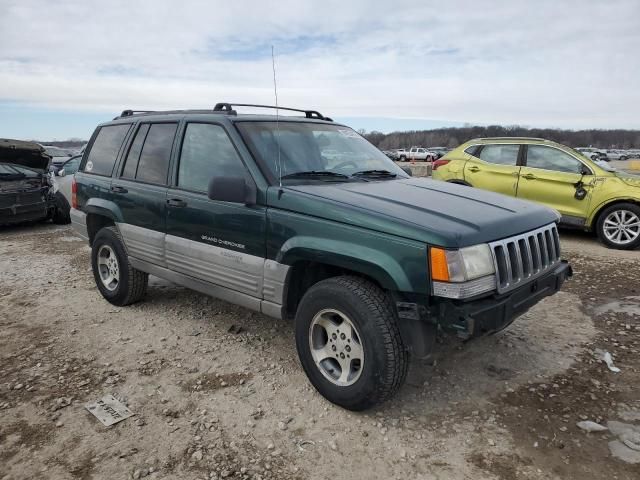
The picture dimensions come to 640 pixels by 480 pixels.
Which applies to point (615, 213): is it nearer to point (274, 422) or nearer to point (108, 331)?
point (274, 422)

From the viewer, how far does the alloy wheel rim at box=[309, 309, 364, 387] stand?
3012mm

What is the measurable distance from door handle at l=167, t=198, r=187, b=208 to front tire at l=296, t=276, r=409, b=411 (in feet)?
4.75

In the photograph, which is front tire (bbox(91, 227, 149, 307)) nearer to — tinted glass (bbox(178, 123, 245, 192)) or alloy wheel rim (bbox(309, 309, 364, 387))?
tinted glass (bbox(178, 123, 245, 192))

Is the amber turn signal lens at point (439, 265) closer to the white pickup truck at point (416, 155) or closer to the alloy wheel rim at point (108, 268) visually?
the alloy wheel rim at point (108, 268)

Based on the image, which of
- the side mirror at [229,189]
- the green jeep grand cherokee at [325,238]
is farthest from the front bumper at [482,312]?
the side mirror at [229,189]

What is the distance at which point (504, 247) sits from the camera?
288 centimetres

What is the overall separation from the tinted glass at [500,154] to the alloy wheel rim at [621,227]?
5.86 ft

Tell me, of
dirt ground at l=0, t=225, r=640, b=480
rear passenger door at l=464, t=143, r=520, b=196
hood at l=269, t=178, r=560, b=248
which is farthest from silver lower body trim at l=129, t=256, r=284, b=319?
rear passenger door at l=464, t=143, r=520, b=196

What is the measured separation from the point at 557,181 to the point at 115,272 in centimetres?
686

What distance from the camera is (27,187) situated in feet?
30.2

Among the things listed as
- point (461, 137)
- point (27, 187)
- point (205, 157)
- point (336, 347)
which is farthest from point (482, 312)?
point (461, 137)

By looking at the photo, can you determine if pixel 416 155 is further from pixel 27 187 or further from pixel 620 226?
pixel 27 187

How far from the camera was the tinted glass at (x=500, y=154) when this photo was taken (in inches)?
337

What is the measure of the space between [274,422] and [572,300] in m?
3.68
